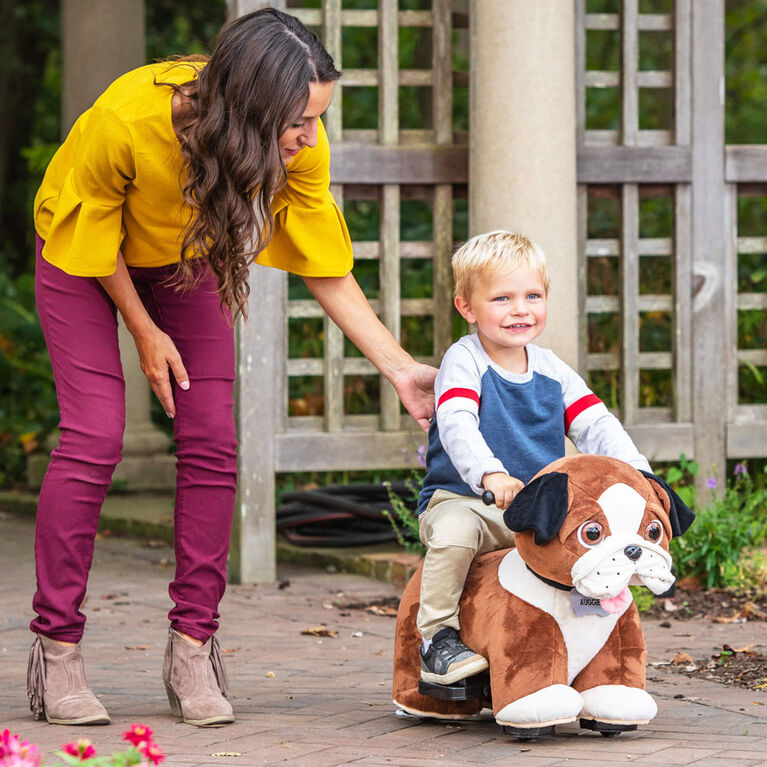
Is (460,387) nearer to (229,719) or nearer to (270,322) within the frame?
(229,719)

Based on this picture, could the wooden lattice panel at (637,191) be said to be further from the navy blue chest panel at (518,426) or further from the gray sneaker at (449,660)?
the gray sneaker at (449,660)

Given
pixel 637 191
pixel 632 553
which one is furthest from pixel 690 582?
pixel 632 553

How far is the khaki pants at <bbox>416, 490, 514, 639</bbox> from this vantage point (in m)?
3.21

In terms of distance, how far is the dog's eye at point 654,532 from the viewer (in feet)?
9.92

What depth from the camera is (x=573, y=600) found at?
3061 millimetres

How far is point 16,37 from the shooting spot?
1404 centimetres

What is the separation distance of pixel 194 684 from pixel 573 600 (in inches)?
36.8

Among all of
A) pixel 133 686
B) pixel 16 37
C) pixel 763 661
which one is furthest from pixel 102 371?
pixel 16 37

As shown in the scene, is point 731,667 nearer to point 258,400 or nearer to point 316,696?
point 316,696

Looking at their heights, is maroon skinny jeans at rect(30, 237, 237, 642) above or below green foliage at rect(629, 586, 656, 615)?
above

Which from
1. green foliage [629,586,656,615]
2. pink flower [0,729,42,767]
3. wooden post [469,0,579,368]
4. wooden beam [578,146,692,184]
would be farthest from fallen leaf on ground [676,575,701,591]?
pink flower [0,729,42,767]

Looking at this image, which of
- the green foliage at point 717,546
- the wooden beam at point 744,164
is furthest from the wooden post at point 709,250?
the green foliage at point 717,546

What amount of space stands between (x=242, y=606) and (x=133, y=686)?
1.32 meters

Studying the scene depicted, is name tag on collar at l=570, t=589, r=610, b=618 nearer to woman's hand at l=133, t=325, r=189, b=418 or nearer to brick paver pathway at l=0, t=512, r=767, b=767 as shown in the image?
brick paver pathway at l=0, t=512, r=767, b=767
